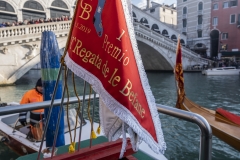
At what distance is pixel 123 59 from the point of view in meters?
0.85

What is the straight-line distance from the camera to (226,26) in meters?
21.0

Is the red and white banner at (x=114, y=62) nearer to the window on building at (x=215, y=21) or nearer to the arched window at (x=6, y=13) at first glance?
the arched window at (x=6, y=13)

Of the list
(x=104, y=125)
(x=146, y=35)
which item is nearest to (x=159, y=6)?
(x=146, y=35)

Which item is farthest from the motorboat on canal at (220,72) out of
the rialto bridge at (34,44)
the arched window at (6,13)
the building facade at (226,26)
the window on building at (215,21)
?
the arched window at (6,13)

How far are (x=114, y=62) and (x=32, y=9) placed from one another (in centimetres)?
1456

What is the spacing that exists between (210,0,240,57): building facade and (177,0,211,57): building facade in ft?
2.15

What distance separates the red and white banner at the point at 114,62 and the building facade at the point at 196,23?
22.8 m

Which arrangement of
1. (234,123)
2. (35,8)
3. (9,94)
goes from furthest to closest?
1. (35,8)
2. (9,94)
3. (234,123)

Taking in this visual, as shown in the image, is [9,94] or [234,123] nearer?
[234,123]

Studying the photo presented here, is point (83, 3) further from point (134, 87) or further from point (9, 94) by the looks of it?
point (9, 94)

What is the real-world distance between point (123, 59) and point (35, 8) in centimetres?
1468

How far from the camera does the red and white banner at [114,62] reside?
0.84m

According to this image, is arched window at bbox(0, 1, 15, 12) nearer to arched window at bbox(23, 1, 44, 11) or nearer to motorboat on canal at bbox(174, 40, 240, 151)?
arched window at bbox(23, 1, 44, 11)

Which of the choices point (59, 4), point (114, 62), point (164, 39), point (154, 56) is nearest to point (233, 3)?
point (164, 39)
